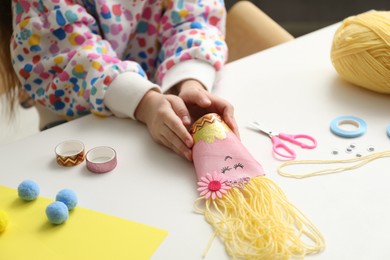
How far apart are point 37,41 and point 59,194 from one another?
1.03 feet

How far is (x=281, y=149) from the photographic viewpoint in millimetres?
713

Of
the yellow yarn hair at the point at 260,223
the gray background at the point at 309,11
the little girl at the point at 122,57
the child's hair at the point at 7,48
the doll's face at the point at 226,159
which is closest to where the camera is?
the yellow yarn hair at the point at 260,223

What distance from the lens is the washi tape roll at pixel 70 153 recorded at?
0.70m

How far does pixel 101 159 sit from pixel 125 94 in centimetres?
13

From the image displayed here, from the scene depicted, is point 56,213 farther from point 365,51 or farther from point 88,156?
point 365,51

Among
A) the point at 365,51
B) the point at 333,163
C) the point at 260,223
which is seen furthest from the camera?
the point at 365,51

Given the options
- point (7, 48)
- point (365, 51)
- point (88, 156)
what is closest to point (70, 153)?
point (88, 156)

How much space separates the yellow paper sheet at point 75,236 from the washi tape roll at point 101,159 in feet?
0.23

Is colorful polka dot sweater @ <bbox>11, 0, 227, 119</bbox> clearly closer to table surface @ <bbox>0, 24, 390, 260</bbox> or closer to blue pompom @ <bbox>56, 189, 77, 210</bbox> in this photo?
table surface @ <bbox>0, 24, 390, 260</bbox>

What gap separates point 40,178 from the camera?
68 centimetres

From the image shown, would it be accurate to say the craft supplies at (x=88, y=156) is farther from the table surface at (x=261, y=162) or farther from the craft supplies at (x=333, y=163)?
the craft supplies at (x=333, y=163)

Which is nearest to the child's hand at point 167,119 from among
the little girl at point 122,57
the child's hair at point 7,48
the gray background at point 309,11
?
the little girl at point 122,57

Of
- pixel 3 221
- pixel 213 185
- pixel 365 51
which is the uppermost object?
pixel 365 51

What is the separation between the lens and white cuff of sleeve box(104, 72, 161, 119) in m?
0.79
